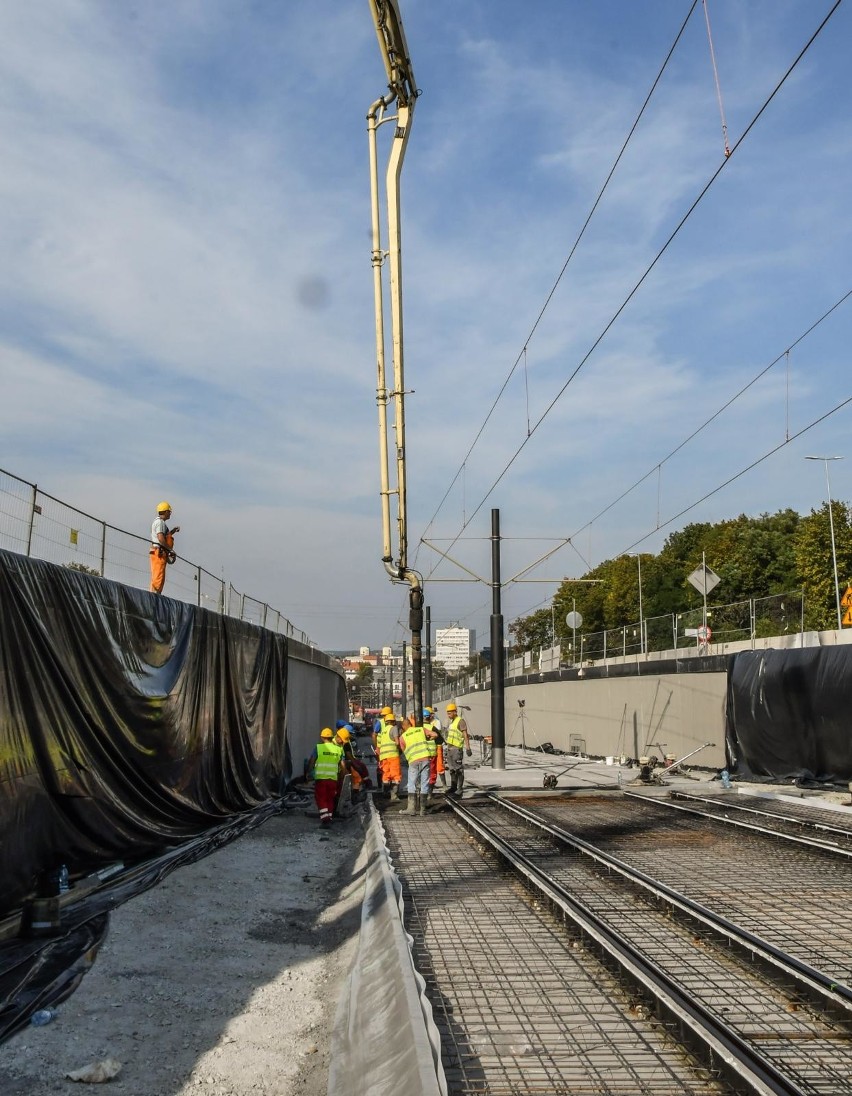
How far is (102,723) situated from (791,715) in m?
16.0

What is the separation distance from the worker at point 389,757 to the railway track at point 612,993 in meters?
9.46

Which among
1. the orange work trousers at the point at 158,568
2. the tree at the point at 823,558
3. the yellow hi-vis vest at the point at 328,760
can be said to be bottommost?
the yellow hi-vis vest at the point at 328,760

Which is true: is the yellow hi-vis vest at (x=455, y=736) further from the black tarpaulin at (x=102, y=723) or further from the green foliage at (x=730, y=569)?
the green foliage at (x=730, y=569)

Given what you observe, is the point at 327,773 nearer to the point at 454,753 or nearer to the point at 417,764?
the point at 417,764

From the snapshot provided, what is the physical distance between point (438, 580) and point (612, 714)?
9.92 metres

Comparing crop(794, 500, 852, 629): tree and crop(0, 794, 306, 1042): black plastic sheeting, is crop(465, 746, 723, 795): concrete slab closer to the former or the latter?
crop(0, 794, 306, 1042): black plastic sheeting

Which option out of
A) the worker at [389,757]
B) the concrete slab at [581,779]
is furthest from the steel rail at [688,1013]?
the concrete slab at [581,779]

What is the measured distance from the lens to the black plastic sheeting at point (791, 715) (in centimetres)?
2124

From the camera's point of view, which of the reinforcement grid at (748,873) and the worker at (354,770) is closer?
the reinforcement grid at (748,873)

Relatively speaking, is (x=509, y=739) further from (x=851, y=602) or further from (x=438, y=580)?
(x=438, y=580)

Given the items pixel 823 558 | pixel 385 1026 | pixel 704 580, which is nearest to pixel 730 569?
pixel 823 558

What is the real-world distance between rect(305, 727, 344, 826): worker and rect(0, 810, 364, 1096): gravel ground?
4776 mm

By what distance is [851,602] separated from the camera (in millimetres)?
38281

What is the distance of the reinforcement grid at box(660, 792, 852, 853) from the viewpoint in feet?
47.6
